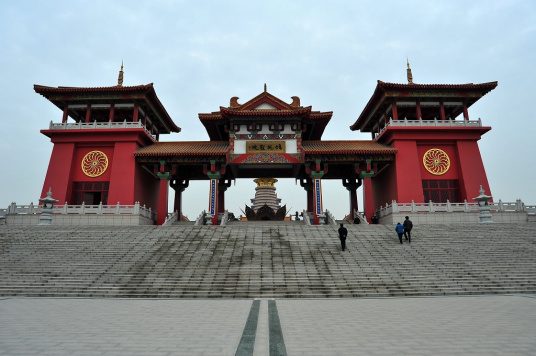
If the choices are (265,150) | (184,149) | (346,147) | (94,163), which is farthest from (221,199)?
(346,147)

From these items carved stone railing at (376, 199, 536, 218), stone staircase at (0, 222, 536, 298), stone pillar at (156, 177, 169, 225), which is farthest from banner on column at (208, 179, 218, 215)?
carved stone railing at (376, 199, 536, 218)

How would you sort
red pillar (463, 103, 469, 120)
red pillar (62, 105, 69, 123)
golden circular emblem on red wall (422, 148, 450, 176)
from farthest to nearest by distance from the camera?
red pillar (463, 103, 469, 120) → red pillar (62, 105, 69, 123) → golden circular emblem on red wall (422, 148, 450, 176)

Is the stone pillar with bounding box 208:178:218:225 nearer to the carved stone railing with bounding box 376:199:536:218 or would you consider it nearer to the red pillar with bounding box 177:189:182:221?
the red pillar with bounding box 177:189:182:221

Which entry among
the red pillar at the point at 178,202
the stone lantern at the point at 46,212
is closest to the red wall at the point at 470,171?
the red pillar at the point at 178,202

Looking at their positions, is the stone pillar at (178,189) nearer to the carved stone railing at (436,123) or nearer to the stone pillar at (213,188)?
the stone pillar at (213,188)

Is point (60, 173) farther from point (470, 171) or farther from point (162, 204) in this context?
point (470, 171)

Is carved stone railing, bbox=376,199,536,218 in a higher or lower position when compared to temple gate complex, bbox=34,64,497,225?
lower

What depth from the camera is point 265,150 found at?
24.0 metres

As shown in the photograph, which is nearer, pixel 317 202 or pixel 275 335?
pixel 275 335

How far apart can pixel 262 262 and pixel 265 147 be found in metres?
12.7

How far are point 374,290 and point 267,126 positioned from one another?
16.4 m

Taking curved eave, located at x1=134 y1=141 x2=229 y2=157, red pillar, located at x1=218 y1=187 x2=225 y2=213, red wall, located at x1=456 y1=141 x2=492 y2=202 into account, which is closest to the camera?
curved eave, located at x1=134 y1=141 x2=229 y2=157

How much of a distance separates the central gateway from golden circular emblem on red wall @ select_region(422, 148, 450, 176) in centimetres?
260

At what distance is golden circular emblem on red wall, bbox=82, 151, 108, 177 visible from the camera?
23.6 m
